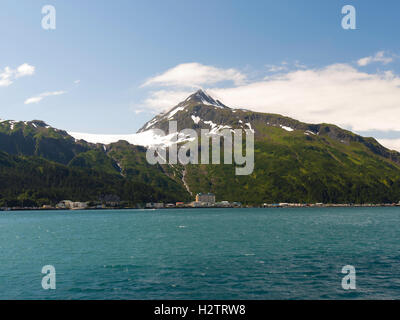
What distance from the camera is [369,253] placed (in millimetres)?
75438

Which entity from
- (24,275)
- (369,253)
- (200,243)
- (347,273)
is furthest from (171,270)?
(369,253)

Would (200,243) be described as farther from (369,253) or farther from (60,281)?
(60,281)

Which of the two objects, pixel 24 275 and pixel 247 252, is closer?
pixel 24 275

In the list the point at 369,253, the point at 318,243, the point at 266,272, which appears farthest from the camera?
the point at 318,243

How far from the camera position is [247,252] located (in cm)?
7744
